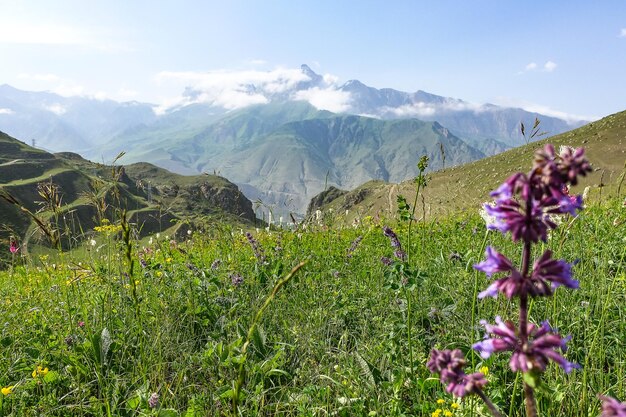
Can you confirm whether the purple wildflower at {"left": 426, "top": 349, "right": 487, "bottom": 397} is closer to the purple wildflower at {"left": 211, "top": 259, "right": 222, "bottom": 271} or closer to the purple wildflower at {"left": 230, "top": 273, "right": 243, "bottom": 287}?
the purple wildflower at {"left": 230, "top": 273, "right": 243, "bottom": 287}

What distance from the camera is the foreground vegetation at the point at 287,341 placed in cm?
331

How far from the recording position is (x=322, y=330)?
4633 millimetres

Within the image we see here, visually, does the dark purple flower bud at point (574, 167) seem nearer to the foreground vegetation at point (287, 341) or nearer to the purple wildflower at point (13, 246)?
the foreground vegetation at point (287, 341)

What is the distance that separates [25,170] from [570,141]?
491 ft

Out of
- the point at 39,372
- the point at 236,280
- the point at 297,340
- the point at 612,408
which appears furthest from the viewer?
the point at 236,280

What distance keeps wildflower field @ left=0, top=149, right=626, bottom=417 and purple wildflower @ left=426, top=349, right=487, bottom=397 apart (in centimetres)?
97

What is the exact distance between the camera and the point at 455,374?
132 cm

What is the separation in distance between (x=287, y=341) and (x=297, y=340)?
0.26m

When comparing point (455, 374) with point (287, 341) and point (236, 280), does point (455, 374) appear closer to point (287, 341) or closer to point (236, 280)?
point (287, 341)

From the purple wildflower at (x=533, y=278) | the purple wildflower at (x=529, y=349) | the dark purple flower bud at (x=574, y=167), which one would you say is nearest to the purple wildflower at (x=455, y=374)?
the purple wildflower at (x=529, y=349)

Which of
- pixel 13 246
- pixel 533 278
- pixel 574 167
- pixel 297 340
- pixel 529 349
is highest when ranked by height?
pixel 574 167

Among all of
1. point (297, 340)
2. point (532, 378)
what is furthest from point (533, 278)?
point (297, 340)

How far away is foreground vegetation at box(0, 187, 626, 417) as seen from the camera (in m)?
3.31

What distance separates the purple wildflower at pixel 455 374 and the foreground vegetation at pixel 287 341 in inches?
33.4
